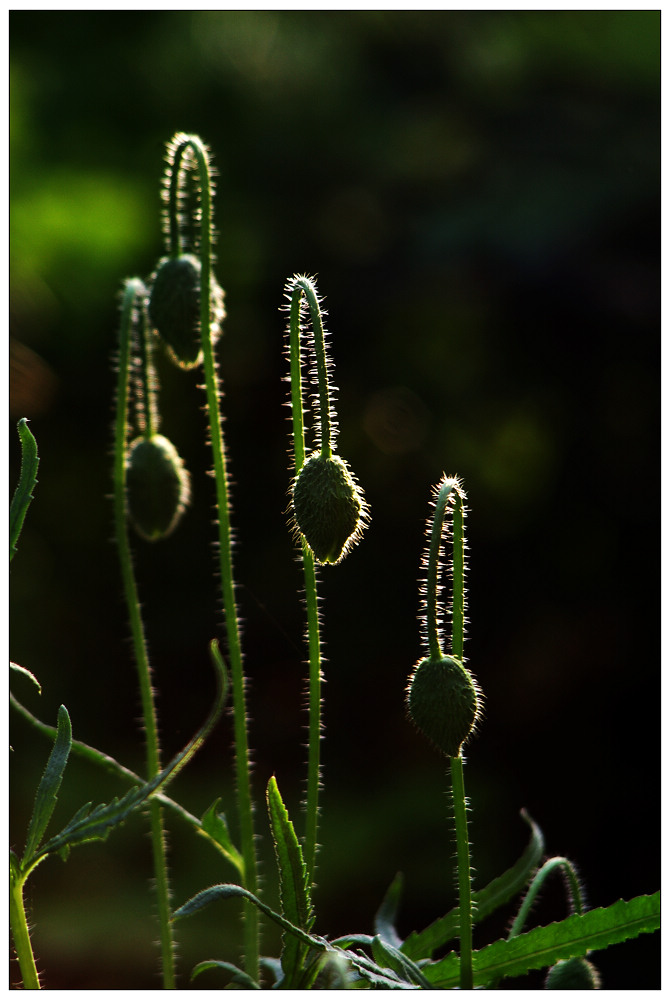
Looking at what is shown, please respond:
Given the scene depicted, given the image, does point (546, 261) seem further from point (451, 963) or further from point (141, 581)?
point (451, 963)

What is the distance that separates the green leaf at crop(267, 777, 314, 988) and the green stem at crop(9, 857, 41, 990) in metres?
0.15

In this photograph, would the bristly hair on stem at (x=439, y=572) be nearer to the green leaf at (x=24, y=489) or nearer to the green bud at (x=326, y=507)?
the green bud at (x=326, y=507)

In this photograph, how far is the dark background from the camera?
2240mm

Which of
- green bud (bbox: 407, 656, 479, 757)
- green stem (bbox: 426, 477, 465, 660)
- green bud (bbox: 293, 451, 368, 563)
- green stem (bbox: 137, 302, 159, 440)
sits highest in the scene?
green stem (bbox: 137, 302, 159, 440)

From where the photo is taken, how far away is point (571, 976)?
0.58m

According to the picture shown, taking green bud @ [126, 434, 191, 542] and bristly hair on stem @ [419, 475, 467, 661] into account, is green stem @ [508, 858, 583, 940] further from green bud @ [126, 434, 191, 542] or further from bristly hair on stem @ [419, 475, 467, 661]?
green bud @ [126, 434, 191, 542]

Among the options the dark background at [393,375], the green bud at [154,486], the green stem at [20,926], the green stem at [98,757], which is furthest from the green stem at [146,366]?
the dark background at [393,375]

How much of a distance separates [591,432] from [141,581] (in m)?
1.13

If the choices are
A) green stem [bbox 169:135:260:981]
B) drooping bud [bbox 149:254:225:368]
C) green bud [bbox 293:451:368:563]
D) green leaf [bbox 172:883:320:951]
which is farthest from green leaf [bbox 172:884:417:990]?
drooping bud [bbox 149:254:225:368]

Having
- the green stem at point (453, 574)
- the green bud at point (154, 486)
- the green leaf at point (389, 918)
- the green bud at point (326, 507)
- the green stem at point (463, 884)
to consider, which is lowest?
the green leaf at point (389, 918)

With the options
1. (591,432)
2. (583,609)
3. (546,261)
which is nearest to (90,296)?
(546,261)

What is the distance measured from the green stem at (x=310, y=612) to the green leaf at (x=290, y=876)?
0.09 ft

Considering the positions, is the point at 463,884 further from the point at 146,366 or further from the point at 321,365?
the point at 146,366

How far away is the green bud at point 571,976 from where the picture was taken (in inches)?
22.8
